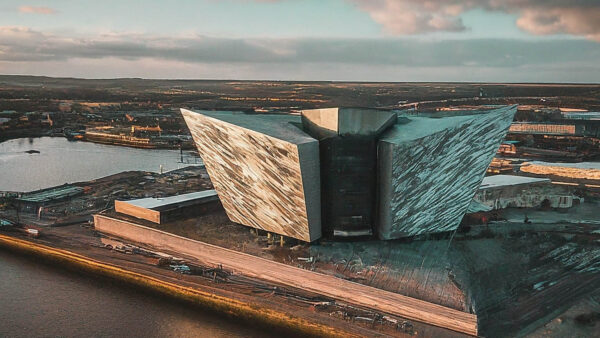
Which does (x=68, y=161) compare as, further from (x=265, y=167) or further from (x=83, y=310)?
(x=265, y=167)

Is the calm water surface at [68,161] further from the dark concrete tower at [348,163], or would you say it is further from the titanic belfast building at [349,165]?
the dark concrete tower at [348,163]

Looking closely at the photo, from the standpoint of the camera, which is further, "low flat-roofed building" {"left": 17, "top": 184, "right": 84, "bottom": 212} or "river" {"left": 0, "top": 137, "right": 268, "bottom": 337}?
"low flat-roofed building" {"left": 17, "top": 184, "right": 84, "bottom": 212}

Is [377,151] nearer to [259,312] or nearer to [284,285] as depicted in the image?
[284,285]

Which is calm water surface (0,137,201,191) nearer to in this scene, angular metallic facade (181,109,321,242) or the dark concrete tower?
angular metallic facade (181,109,321,242)

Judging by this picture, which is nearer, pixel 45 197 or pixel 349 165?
pixel 349 165

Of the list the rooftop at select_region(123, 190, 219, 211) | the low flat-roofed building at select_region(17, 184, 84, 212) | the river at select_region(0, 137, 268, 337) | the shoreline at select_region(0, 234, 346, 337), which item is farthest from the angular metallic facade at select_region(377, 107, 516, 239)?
the low flat-roofed building at select_region(17, 184, 84, 212)

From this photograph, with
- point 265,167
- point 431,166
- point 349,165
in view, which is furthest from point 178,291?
point 431,166
